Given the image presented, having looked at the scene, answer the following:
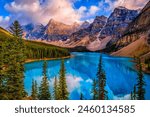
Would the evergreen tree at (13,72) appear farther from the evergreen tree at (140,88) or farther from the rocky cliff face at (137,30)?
the rocky cliff face at (137,30)

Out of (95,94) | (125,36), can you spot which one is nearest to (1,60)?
(95,94)

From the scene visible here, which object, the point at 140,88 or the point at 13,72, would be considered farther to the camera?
the point at 140,88

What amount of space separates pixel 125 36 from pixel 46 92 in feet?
354

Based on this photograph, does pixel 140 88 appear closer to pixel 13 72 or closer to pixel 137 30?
pixel 13 72

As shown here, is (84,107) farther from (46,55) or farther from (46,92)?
(46,55)

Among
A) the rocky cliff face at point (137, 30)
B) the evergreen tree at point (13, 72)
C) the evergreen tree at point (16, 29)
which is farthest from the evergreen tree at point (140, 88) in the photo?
the rocky cliff face at point (137, 30)

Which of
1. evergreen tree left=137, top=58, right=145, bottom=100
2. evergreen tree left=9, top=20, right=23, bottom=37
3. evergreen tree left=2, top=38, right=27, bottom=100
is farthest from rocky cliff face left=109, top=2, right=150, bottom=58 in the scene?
evergreen tree left=2, top=38, right=27, bottom=100

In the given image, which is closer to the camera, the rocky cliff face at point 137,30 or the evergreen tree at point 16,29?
the evergreen tree at point 16,29

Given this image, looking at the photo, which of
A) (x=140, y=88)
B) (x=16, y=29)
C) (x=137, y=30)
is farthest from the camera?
(x=137, y=30)

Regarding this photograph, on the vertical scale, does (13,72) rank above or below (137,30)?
below

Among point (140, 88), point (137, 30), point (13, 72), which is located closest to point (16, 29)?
point (13, 72)

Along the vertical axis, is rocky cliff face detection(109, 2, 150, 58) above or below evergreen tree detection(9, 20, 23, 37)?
above

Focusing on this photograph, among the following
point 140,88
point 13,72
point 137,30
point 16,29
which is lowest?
point 140,88

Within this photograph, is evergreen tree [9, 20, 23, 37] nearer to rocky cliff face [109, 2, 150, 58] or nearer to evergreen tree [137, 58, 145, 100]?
evergreen tree [137, 58, 145, 100]
